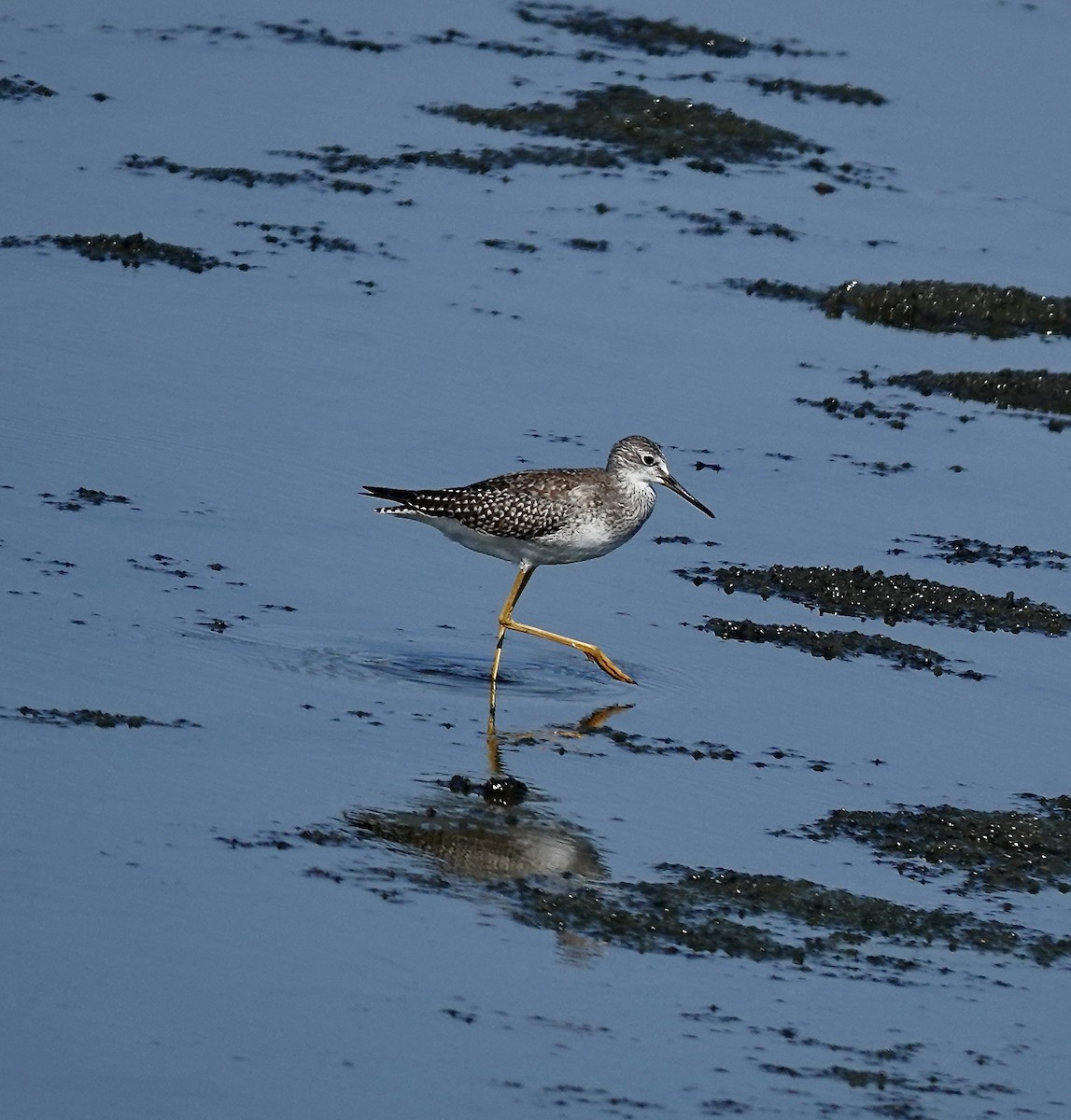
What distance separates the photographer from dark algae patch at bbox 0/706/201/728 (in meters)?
9.68

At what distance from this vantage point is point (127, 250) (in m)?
17.4

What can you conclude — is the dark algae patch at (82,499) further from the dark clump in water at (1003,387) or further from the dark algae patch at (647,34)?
the dark algae patch at (647,34)

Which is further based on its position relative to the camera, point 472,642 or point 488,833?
point 472,642

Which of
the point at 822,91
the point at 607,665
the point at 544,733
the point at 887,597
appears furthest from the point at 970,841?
the point at 822,91

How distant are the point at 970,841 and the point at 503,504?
11.2 feet

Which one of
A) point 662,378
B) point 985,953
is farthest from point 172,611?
point 662,378

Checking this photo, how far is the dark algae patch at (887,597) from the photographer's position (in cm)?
1258

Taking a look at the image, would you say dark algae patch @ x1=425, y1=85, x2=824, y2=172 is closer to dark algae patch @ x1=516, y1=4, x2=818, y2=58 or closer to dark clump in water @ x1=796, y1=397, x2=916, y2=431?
dark algae patch @ x1=516, y1=4, x2=818, y2=58

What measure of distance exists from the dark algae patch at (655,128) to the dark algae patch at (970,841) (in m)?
13.4

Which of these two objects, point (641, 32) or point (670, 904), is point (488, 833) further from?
point (641, 32)

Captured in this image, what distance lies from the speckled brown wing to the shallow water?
1.80 ft

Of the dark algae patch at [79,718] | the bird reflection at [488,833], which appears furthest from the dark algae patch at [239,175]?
the bird reflection at [488,833]

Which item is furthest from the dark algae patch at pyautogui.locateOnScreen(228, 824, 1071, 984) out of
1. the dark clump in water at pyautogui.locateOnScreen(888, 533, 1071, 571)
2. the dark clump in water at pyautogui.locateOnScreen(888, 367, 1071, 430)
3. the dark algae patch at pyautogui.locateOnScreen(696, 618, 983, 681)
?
the dark clump in water at pyautogui.locateOnScreen(888, 367, 1071, 430)

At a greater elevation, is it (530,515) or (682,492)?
(682,492)
